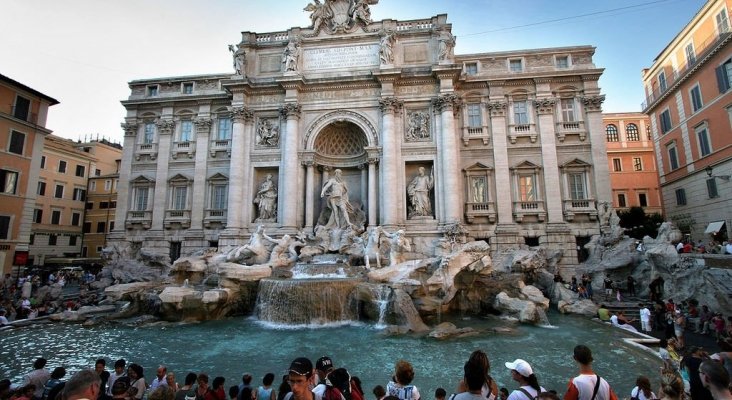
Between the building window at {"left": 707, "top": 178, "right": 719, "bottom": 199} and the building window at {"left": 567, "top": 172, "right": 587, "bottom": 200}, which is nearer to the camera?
the building window at {"left": 707, "top": 178, "right": 719, "bottom": 199}

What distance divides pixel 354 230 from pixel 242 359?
36.8 feet

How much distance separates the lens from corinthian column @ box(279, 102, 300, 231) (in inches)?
812

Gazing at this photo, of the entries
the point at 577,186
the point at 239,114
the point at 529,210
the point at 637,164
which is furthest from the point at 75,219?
the point at 637,164

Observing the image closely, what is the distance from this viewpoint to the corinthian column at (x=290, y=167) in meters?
20.6

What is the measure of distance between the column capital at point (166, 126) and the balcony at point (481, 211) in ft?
64.8

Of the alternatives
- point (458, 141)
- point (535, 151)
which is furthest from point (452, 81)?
point (535, 151)

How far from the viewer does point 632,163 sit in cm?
3325

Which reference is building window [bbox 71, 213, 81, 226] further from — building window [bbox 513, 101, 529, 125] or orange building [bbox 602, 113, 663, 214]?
orange building [bbox 602, 113, 663, 214]

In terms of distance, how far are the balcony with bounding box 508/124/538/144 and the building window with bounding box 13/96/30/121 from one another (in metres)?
27.9

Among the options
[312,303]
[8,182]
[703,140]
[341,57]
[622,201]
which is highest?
[341,57]

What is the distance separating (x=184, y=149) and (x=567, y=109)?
24.0m

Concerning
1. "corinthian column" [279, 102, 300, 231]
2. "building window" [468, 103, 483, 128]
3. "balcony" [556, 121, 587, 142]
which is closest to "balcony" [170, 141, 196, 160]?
Answer: "corinthian column" [279, 102, 300, 231]

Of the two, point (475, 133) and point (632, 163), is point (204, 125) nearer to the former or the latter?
point (475, 133)

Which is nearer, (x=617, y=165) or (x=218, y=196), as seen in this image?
(x=218, y=196)
